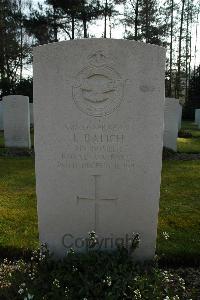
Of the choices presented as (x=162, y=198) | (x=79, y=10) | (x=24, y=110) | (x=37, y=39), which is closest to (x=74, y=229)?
(x=162, y=198)

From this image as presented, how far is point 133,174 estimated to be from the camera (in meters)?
3.56

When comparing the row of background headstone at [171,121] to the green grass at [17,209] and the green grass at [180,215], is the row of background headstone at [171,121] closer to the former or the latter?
the green grass at [180,215]

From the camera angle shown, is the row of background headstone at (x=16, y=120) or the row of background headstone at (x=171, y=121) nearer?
the row of background headstone at (x=171, y=121)

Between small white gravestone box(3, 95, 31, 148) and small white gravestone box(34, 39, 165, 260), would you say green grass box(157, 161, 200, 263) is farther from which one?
small white gravestone box(3, 95, 31, 148)

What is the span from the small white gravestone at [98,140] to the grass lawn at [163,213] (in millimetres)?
573

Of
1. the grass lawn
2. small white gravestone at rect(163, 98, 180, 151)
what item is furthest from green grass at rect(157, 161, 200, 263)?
small white gravestone at rect(163, 98, 180, 151)

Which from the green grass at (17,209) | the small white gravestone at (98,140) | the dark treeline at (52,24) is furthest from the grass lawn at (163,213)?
the dark treeline at (52,24)

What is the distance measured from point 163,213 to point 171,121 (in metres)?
5.74

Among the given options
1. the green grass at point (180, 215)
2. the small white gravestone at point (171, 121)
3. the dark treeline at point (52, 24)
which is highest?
the dark treeline at point (52, 24)

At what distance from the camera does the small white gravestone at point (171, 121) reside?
34.6ft

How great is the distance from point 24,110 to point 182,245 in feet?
25.0

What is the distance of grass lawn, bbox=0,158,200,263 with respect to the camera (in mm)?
4184

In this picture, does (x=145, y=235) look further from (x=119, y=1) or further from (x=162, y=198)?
(x=119, y=1)

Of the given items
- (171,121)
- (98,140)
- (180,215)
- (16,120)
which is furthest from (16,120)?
(98,140)
